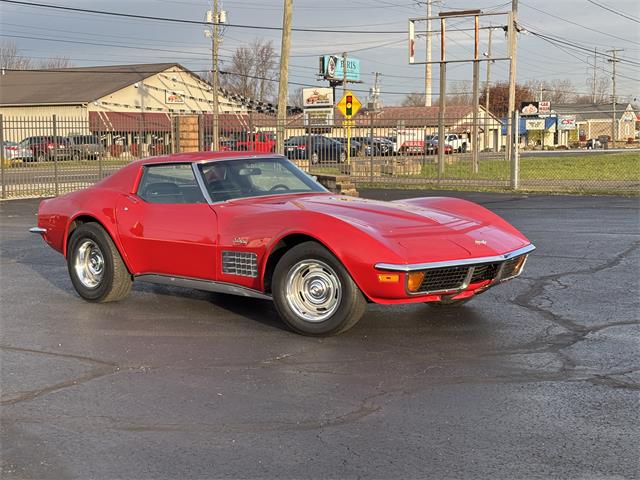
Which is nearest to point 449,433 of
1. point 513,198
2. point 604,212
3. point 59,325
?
point 59,325

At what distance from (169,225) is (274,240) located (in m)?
1.19

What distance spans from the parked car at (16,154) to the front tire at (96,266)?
58.3ft

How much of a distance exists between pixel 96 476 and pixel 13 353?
8.25 ft

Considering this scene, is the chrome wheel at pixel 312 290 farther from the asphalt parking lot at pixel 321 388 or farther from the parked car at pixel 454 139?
the parked car at pixel 454 139

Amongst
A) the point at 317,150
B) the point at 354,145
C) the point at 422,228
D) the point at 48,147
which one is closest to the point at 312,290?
the point at 422,228

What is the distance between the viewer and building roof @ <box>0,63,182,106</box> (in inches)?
2175

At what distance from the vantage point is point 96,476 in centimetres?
368

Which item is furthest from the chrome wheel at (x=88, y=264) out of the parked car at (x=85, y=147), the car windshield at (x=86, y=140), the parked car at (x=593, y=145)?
the parked car at (x=593, y=145)

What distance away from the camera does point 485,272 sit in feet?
20.4

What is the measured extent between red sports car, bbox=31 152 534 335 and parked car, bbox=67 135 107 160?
54.7 ft

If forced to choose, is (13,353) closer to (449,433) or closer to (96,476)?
(96,476)

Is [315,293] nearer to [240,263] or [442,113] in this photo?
[240,263]

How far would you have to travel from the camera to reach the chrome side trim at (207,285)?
650cm

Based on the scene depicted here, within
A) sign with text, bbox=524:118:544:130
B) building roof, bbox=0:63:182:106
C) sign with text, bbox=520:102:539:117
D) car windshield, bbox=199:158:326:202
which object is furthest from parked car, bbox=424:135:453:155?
building roof, bbox=0:63:182:106
